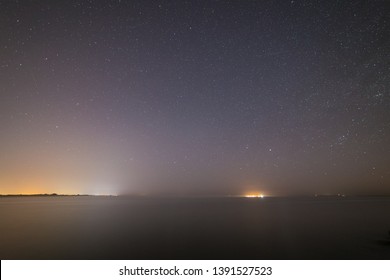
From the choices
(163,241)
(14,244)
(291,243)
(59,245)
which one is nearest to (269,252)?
(291,243)

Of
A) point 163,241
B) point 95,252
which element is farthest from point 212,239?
point 95,252

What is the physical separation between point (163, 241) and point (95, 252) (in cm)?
618

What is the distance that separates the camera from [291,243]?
24984 millimetres

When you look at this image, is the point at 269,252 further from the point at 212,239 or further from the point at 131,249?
the point at 131,249

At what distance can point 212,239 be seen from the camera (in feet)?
86.1

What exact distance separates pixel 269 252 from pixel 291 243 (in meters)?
4.57
